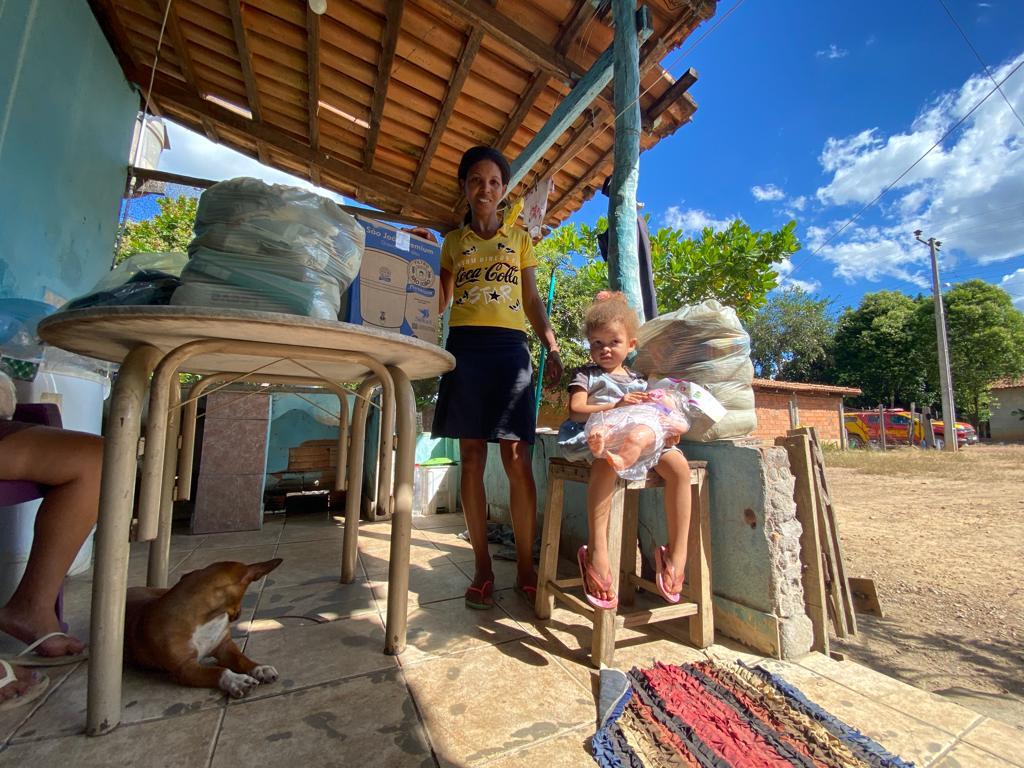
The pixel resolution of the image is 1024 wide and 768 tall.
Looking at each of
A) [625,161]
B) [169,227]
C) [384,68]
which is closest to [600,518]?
[625,161]

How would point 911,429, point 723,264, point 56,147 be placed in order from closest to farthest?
point 56,147, point 723,264, point 911,429

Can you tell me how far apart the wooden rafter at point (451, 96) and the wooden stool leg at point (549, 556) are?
9.61ft

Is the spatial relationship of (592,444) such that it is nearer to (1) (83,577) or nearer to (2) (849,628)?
(2) (849,628)

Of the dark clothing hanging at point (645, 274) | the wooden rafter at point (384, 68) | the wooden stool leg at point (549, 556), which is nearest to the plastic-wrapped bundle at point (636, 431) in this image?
the wooden stool leg at point (549, 556)

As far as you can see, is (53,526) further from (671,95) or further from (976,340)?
(976,340)

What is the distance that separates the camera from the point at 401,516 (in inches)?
53.6

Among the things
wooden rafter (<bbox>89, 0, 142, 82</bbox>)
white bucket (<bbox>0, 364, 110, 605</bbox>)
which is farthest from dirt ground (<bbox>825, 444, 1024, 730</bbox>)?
wooden rafter (<bbox>89, 0, 142, 82</bbox>)

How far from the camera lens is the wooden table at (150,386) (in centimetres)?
95

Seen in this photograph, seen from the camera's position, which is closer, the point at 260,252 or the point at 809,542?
the point at 260,252

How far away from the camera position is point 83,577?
204 centimetres

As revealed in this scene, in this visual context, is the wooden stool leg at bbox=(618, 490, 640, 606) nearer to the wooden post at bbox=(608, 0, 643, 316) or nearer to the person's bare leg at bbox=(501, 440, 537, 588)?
the person's bare leg at bbox=(501, 440, 537, 588)

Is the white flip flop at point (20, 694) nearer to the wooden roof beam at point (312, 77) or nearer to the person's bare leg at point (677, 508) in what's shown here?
the person's bare leg at point (677, 508)

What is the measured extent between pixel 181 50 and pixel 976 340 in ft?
107

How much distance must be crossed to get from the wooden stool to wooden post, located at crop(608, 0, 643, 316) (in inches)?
50.9
